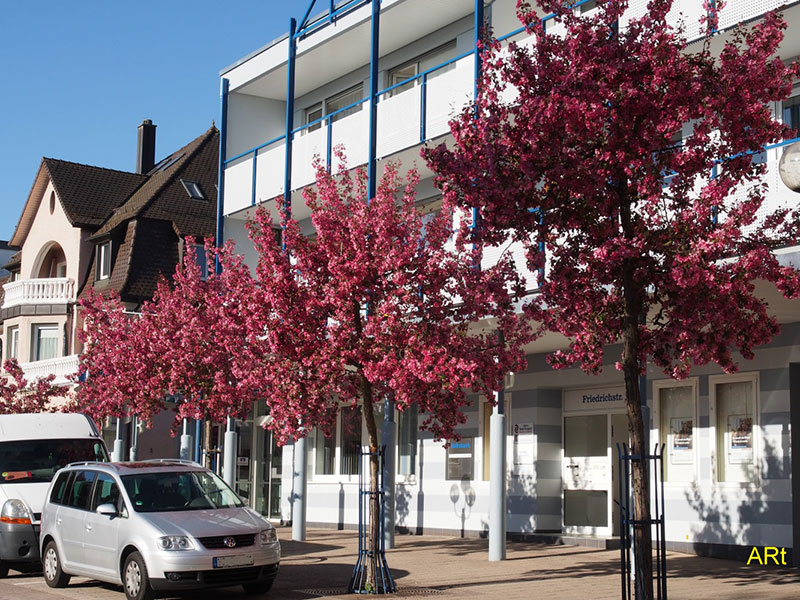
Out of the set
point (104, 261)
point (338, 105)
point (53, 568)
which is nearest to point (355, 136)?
point (338, 105)

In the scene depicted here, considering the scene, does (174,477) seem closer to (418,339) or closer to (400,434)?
(418,339)

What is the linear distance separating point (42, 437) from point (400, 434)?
8552mm

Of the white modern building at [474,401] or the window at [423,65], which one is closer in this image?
the white modern building at [474,401]

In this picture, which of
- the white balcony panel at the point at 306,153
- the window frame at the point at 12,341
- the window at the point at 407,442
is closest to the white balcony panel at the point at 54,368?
the window frame at the point at 12,341

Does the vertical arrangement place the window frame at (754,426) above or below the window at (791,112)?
below

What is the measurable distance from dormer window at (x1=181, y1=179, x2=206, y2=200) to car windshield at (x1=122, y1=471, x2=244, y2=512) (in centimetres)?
3034

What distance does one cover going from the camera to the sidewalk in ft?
43.9

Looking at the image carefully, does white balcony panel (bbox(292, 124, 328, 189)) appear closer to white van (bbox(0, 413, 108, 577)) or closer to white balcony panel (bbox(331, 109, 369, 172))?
white balcony panel (bbox(331, 109, 369, 172))

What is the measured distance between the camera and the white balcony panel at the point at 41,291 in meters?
43.6

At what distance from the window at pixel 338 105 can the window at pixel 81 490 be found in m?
13.1

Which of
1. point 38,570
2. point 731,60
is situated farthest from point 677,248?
point 38,570

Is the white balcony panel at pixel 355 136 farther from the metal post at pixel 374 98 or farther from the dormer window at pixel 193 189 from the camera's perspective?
the dormer window at pixel 193 189

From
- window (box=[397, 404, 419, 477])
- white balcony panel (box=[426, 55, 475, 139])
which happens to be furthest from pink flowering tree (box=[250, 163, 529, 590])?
window (box=[397, 404, 419, 477])

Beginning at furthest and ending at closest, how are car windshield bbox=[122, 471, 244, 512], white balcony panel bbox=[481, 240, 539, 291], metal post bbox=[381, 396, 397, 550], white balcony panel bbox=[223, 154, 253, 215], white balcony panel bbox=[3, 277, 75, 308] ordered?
white balcony panel bbox=[3, 277, 75, 308]
white balcony panel bbox=[223, 154, 253, 215]
metal post bbox=[381, 396, 397, 550]
white balcony panel bbox=[481, 240, 539, 291]
car windshield bbox=[122, 471, 244, 512]
